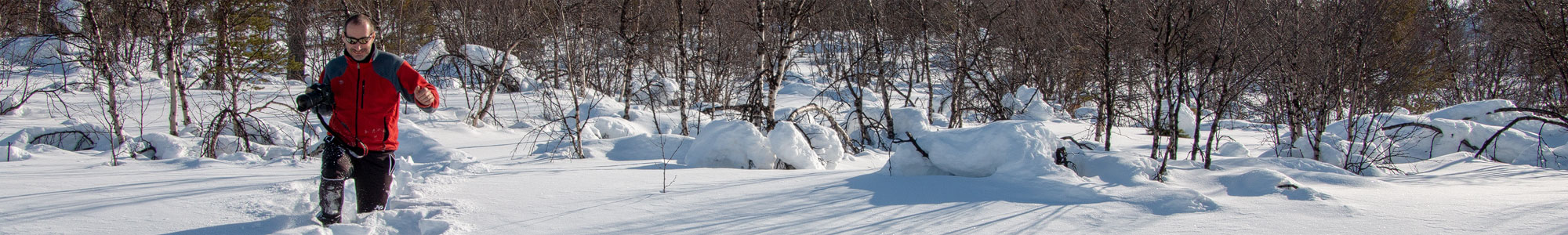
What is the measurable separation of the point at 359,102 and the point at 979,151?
2.99 meters

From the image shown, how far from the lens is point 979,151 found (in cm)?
420

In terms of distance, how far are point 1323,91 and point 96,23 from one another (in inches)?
524

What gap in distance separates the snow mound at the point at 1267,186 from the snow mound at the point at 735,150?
10.5ft

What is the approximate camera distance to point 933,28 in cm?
1455

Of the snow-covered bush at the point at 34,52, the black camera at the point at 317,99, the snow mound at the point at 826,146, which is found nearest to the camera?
the black camera at the point at 317,99

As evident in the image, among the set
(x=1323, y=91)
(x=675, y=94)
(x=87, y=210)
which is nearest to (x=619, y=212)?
(x=87, y=210)

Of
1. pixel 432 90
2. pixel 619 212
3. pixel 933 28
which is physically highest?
pixel 933 28

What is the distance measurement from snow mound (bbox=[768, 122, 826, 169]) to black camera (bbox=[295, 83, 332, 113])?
12.3 feet

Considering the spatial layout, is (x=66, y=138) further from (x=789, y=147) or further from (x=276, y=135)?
(x=789, y=147)

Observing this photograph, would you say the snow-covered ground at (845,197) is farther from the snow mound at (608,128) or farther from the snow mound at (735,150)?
the snow mound at (608,128)

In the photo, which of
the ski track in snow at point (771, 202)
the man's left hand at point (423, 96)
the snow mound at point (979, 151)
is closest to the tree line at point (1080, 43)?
the snow mound at point (979, 151)

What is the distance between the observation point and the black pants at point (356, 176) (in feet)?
8.43

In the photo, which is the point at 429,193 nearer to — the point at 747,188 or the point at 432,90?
the point at 432,90

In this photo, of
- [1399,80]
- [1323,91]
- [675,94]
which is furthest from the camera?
[675,94]
